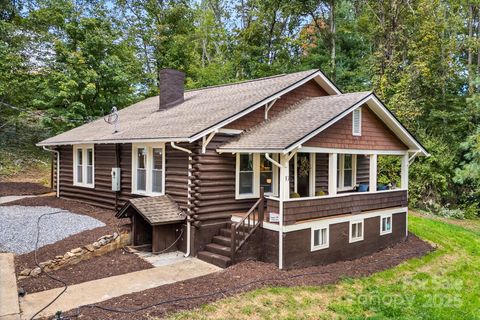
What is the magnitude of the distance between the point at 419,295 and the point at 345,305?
2257mm

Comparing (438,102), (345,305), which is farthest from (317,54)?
(345,305)

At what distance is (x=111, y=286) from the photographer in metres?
7.28

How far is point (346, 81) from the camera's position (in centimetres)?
2550

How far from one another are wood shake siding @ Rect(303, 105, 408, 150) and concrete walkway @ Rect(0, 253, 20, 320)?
22.2 feet

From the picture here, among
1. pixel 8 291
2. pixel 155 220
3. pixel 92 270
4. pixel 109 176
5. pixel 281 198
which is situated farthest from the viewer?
pixel 109 176

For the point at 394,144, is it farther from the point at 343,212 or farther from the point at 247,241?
the point at 247,241

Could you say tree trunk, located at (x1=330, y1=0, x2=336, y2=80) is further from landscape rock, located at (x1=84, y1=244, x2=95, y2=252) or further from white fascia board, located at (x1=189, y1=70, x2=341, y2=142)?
landscape rock, located at (x1=84, y1=244, x2=95, y2=252)

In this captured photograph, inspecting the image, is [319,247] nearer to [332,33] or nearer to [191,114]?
[191,114]

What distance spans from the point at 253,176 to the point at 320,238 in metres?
2.62

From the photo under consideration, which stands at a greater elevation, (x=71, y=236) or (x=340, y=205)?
(x=340, y=205)

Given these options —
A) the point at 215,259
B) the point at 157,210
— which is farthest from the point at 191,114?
the point at 215,259

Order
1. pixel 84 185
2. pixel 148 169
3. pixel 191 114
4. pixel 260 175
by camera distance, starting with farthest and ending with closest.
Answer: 1. pixel 84 185
2. pixel 191 114
3. pixel 148 169
4. pixel 260 175

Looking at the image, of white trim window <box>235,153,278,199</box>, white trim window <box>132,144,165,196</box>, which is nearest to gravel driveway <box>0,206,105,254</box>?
white trim window <box>132,144,165,196</box>

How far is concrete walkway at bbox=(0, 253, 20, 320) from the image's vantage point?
5.56m
